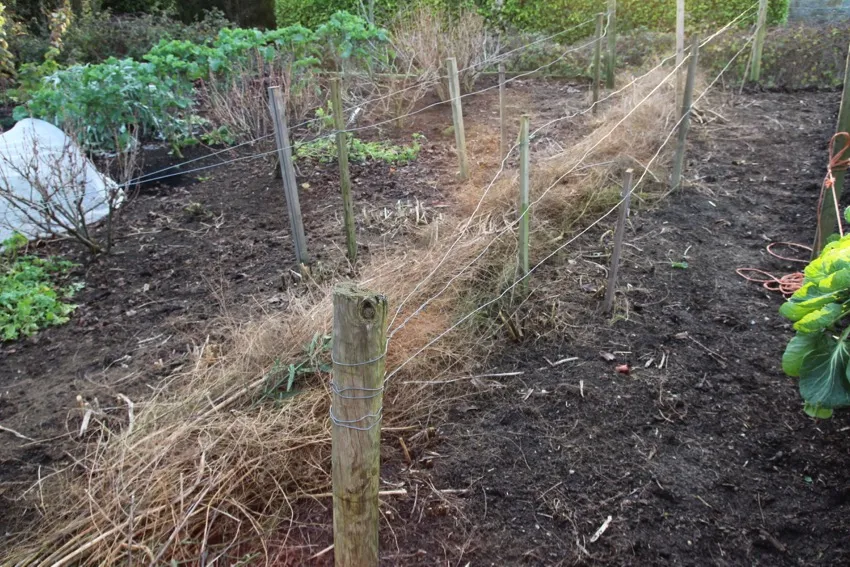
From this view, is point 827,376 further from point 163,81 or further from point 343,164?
point 163,81

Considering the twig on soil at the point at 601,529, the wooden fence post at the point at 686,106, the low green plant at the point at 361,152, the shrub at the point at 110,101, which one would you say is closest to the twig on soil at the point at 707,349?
the twig on soil at the point at 601,529

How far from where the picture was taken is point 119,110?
21.2 feet

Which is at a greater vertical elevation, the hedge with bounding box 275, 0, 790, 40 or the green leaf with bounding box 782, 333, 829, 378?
the hedge with bounding box 275, 0, 790, 40

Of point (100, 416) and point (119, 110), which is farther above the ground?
point (119, 110)

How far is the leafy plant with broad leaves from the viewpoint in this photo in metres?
2.55

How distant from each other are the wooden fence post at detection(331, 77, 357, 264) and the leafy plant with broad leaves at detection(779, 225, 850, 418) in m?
2.69

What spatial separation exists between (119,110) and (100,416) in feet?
13.5

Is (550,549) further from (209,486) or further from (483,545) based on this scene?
(209,486)

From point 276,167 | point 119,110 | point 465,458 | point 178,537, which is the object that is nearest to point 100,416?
point 178,537

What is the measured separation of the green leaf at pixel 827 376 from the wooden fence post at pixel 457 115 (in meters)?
3.58

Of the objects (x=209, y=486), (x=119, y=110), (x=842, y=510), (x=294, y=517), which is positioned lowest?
(x=842, y=510)

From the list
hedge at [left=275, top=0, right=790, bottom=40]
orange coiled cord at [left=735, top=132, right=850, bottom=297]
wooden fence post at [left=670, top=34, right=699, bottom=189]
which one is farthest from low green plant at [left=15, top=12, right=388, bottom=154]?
orange coiled cord at [left=735, top=132, right=850, bottom=297]

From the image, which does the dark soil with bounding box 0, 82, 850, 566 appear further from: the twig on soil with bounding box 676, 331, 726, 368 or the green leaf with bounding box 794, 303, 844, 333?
the green leaf with bounding box 794, 303, 844, 333

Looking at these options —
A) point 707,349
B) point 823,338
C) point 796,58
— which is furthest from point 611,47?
point 823,338
